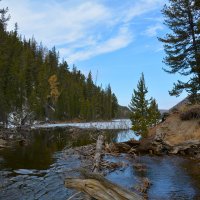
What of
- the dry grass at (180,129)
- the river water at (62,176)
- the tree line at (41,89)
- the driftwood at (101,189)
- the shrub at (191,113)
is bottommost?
the river water at (62,176)

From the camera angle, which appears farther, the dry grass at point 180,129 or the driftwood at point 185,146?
the dry grass at point 180,129

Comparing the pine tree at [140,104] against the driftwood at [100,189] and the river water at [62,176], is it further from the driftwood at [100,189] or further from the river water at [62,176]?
the driftwood at [100,189]

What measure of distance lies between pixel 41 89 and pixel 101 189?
86478 mm

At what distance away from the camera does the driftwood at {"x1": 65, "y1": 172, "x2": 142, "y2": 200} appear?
22.1 feet

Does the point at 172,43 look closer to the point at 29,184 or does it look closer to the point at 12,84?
the point at 29,184

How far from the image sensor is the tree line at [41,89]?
2329 inches

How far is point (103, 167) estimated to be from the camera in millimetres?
17234

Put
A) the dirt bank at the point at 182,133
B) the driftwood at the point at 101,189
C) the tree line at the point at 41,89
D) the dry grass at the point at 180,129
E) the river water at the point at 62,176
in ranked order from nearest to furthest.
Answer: the driftwood at the point at 101,189 → the river water at the point at 62,176 → the dirt bank at the point at 182,133 → the dry grass at the point at 180,129 → the tree line at the point at 41,89

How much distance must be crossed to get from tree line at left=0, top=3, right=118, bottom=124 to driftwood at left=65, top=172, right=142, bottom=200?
31.1 m

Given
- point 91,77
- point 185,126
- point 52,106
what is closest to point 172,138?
point 185,126

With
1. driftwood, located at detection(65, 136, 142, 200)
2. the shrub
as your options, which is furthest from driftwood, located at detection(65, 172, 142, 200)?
the shrub

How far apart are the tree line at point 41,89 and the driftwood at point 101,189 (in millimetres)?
31136

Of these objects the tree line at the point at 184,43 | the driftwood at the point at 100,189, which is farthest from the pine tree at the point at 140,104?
the driftwood at the point at 100,189

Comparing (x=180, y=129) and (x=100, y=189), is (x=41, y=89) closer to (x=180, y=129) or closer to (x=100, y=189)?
(x=180, y=129)
